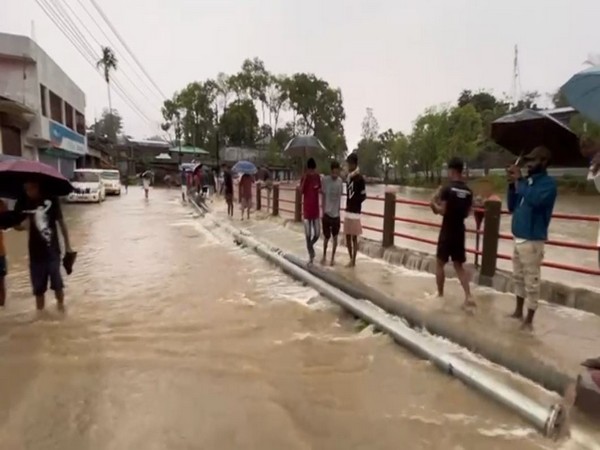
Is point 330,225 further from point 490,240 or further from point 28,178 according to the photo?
point 28,178

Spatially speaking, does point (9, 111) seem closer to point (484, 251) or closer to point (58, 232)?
point (58, 232)

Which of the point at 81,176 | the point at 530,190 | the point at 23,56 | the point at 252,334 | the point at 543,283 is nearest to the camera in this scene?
the point at 530,190

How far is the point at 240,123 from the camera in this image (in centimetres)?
6216

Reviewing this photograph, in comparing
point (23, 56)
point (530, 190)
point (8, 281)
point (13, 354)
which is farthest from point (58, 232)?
point (23, 56)

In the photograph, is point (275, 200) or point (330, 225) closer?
point (330, 225)

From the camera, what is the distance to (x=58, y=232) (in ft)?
19.1

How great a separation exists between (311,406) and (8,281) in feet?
20.1

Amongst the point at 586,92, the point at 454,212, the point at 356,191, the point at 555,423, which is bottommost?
the point at 555,423

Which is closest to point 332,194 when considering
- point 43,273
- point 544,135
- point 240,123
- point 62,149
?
point 544,135

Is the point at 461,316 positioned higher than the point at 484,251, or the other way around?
the point at 484,251

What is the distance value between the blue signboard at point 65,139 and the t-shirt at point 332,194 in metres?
21.6

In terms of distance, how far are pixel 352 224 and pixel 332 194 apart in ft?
1.89

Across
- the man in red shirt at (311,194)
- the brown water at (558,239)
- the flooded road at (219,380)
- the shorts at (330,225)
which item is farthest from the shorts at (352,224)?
the brown water at (558,239)

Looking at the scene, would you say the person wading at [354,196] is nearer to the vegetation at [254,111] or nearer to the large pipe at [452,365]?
the large pipe at [452,365]
